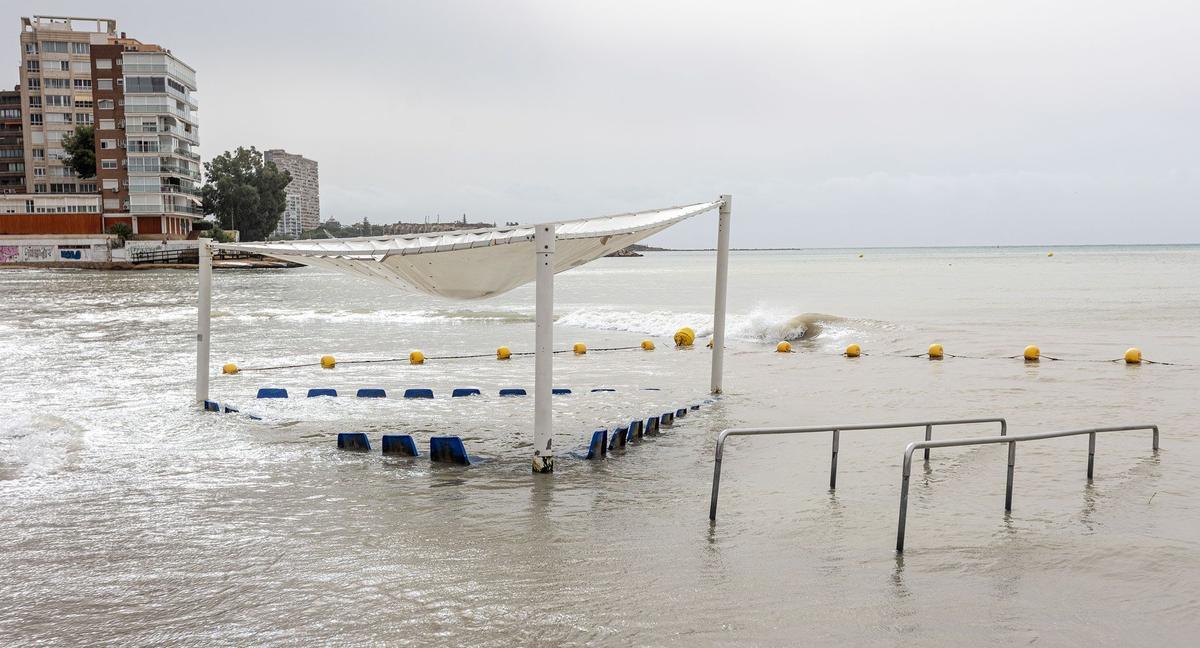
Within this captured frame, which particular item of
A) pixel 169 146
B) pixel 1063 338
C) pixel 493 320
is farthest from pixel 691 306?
pixel 169 146

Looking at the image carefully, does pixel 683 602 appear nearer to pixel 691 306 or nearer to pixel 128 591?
pixel 128 591

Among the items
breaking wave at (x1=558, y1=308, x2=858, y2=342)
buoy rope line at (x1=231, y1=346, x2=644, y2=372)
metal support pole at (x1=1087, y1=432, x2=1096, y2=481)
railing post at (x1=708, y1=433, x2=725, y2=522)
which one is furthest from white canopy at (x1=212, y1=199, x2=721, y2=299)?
breaking wave at (x1=558, y1=308, x2=858, y2=342)

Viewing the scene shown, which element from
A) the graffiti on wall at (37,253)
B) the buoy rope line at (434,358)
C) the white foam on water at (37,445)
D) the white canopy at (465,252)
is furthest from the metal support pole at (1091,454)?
the graffiti on wall at (37,253)

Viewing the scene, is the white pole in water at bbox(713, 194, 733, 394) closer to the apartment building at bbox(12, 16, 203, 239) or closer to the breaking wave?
the breaking wave

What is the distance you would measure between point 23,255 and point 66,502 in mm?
109193

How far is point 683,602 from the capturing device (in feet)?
16.9

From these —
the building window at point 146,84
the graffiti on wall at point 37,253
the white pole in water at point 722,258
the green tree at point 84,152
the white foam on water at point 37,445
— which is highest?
the building window at point 146,84

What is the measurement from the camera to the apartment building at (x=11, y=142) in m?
137

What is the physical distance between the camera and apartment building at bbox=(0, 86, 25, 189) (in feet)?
449

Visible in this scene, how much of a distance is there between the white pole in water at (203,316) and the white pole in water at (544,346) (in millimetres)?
5568

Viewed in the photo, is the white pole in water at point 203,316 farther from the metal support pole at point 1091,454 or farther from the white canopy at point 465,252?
the metal support pole at point 1091,454

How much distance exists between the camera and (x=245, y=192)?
112438 millimetres

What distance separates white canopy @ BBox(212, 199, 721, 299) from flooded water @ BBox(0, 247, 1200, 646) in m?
1.81

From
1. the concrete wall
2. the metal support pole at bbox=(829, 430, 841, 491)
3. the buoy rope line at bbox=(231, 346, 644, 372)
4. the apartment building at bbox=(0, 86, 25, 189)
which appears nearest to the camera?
the metal support pole at bbox=(829, 430, 841, 491)
